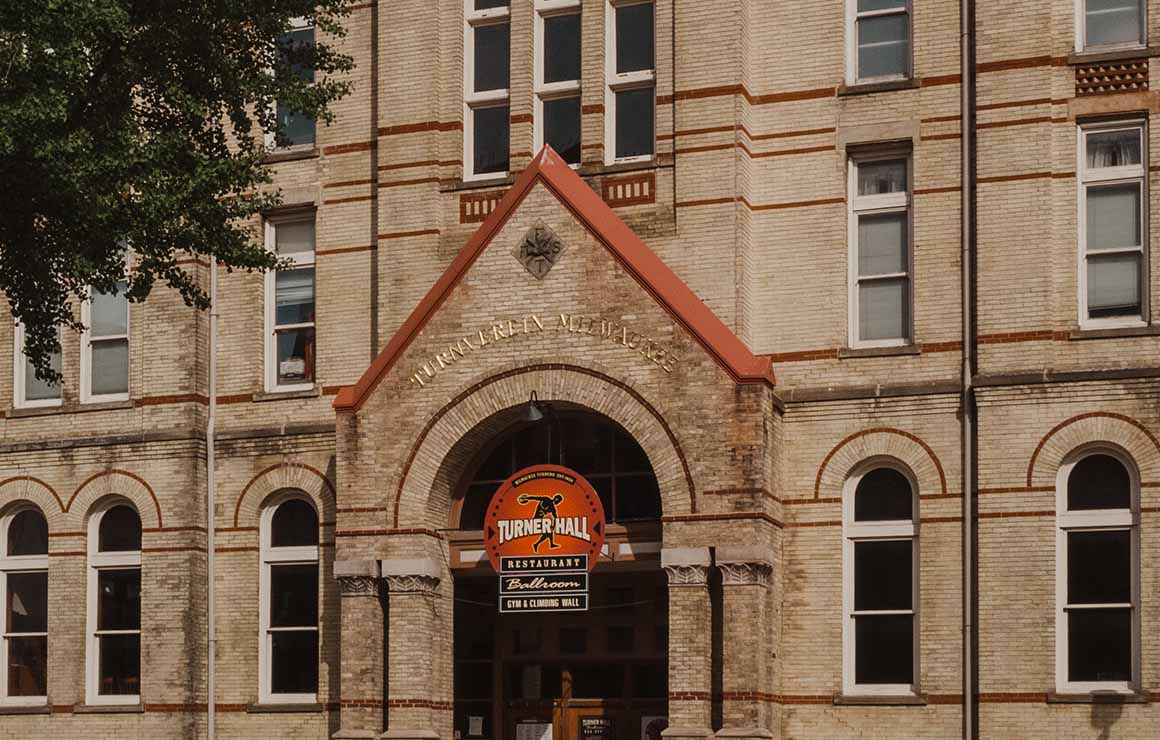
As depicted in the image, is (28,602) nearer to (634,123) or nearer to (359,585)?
(359,585)

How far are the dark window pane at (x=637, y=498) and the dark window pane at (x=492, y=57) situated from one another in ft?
19.2

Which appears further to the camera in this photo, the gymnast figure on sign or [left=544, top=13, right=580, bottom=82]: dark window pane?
[left=544, top=13, right=580, bottom=82]: dark window pane

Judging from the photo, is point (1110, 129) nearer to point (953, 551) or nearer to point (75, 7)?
point (953, 551)

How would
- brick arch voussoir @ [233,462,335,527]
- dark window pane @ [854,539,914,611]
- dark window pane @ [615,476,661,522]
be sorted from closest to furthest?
dark window pane @ [854,539,914,611], dark window pane @ [615,476,661,522], brick arch voussoir @ [233,462,335,527]

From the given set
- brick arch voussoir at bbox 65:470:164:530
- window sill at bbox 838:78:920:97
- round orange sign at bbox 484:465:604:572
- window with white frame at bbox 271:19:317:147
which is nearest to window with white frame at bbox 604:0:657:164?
window sill at bbox 838:78:920:97

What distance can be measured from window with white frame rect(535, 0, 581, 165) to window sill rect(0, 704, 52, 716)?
1078cm

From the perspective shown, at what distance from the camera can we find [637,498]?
2670 centimetres

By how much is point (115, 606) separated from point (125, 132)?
972 cm

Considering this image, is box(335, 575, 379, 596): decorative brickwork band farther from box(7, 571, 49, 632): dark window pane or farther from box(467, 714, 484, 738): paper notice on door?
box(7, 571, 49, 632): dark window pane

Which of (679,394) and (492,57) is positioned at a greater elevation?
(492,57)

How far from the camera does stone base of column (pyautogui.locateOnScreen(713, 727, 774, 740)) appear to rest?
24.4 m

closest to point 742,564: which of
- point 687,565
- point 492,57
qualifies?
point 687,565

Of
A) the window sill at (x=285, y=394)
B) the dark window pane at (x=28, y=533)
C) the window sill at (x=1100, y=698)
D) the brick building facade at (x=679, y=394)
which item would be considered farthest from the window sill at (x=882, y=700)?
the dark window pane at (x=28, y=533)

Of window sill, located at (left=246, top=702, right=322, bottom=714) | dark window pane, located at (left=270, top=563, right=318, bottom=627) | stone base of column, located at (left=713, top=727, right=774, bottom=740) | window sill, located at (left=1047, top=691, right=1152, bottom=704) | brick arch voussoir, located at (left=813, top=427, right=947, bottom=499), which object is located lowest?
window sill, located at (left=246, top=702, right=322, bottom=714)
